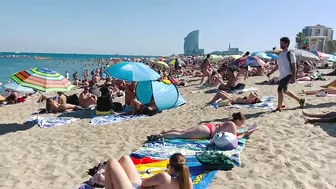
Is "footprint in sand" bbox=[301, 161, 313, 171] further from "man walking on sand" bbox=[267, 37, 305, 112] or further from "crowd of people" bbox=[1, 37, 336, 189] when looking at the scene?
"man walking on sand" bbox=[267, 37, 305, 112]

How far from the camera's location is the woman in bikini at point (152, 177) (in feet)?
9.67

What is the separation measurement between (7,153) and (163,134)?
8.87ft

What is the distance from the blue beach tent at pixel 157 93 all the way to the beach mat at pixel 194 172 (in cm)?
426

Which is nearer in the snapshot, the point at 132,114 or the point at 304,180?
the point at 304,180

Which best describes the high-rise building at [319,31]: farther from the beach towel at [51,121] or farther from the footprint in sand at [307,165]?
the footprint in sand at [307,165]

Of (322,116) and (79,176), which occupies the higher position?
(322,116)

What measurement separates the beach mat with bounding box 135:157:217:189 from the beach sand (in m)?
0.11

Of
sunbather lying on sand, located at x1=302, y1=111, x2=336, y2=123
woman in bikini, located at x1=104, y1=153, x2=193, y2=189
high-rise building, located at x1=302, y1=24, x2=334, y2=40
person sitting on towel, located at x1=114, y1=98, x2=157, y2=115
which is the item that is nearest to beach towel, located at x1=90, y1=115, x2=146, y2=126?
person sitting on towel, located at x1=114, y1=98, x2=157, y2=115

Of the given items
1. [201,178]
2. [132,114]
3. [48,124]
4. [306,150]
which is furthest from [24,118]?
[306,150]

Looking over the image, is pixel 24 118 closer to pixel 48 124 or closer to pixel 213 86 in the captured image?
pixel 48 124

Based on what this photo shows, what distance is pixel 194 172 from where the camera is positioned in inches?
160

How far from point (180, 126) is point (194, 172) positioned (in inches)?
112

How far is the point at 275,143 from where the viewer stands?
16.8 ft

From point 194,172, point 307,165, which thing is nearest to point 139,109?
point 194,172
